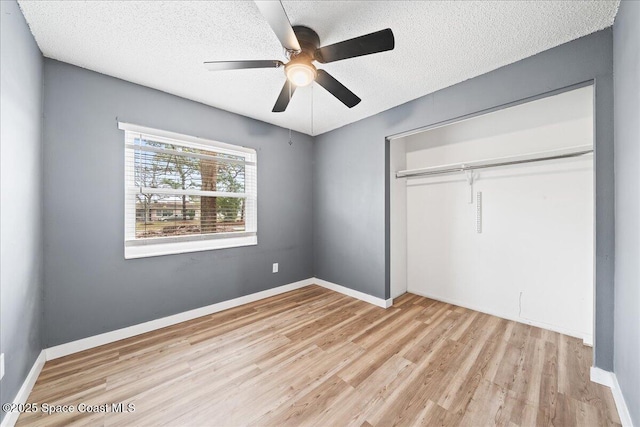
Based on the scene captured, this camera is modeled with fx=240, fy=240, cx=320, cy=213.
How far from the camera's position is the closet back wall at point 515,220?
2258mm

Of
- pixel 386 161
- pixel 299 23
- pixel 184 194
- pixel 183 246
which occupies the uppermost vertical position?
pixel 299 23

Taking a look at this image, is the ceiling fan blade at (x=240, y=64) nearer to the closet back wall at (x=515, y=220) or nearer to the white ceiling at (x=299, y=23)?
the white ceiling at (x=299, y=23)

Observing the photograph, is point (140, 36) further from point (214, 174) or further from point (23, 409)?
point (23, 409)

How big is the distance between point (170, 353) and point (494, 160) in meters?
3.63

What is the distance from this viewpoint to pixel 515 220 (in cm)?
261

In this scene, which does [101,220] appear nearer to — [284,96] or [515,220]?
[284,96]

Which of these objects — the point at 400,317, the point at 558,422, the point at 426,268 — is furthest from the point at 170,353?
the point at 426,268

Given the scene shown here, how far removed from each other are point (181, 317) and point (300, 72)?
8.83ft

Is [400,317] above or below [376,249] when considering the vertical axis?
below

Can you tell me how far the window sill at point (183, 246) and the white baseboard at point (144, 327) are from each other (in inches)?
26.6

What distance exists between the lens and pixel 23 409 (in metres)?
1.47

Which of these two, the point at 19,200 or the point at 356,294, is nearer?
the point at 19,200

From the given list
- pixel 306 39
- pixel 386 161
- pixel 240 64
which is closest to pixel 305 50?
pixel 306 39

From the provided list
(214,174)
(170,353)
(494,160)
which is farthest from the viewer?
(214,174)
